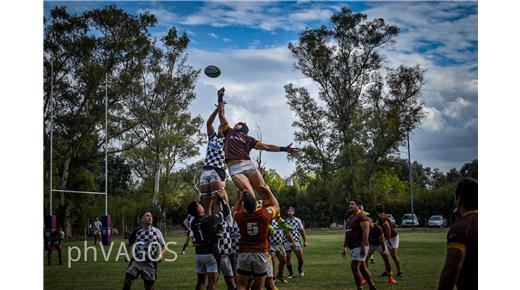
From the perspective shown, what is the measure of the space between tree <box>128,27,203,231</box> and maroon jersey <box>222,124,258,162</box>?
19.8 m

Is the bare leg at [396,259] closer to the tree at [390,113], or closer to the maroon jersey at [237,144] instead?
the maroon jersey at [237,144]

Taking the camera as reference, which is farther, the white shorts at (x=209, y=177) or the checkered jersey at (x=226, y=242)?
the white shorts at (x=209, y=177)

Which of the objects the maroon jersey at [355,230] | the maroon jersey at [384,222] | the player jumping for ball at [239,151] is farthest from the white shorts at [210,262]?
the maroon jersey at [384,222]

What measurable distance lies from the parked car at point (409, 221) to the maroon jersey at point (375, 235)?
781 inches

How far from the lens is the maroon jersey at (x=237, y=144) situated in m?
9.85

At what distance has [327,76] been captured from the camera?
29.9 meters
